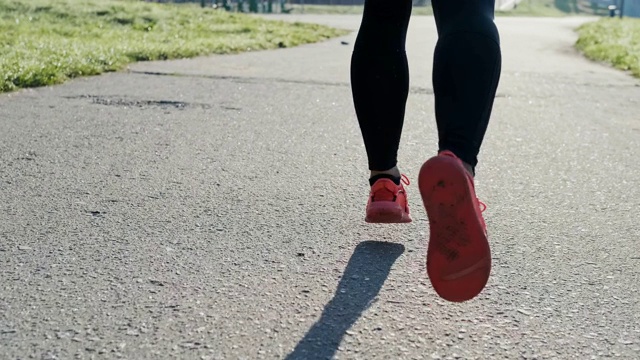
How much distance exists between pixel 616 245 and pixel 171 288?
1.30 metres

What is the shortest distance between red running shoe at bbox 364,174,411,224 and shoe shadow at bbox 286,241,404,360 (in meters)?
0.08

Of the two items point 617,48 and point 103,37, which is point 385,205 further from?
point 617,48

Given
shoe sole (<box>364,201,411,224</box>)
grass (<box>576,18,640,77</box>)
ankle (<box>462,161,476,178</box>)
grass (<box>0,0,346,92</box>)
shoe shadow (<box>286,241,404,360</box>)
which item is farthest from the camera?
grass (<box>576,18,640,77</box>)

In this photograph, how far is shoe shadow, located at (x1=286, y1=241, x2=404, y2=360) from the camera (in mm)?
1730

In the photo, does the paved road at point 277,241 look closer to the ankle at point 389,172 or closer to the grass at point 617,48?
the ankle at point 389,172

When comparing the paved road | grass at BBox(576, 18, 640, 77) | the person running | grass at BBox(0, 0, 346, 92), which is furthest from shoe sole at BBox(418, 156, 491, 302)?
grass at BBox(576, 18, 640, 77)

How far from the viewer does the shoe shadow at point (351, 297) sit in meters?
1.73

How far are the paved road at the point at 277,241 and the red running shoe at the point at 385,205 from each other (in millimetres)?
79

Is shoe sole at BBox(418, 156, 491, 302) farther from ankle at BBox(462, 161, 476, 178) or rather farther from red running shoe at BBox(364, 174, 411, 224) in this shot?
red running shoe at BBox(364, 174, 411, 224)

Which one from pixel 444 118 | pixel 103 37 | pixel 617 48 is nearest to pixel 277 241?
pixel 444 118

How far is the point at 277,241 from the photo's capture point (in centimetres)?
250

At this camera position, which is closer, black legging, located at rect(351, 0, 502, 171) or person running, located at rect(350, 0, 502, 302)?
A: person running, located at rect(350, 0, 502, 302)

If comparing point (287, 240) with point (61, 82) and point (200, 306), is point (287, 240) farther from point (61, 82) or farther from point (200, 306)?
point (61, 82)

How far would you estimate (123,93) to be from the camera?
574cm
